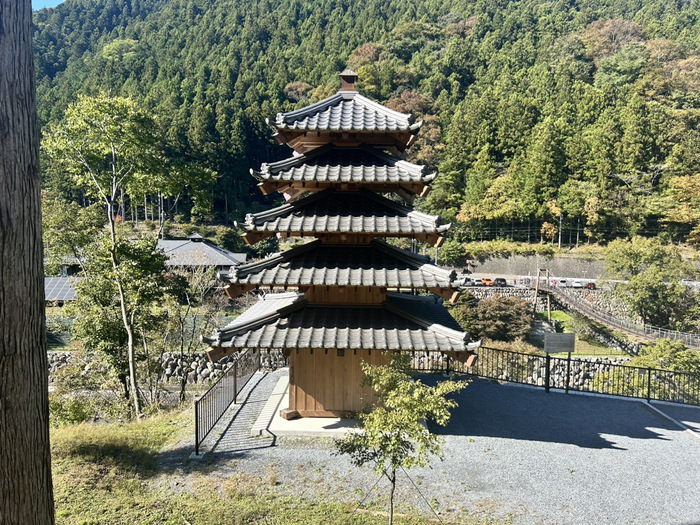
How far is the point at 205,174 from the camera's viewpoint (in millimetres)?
17062

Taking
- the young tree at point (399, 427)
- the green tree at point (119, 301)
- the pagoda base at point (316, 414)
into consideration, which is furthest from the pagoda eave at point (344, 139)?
the green tree at point (119, 301)

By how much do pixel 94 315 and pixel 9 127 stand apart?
1475 cm

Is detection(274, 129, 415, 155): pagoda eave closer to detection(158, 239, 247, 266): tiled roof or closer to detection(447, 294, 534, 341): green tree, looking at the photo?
detection(447, 294, 534, 341): green tree

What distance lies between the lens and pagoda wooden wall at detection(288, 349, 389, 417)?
30.4 ft

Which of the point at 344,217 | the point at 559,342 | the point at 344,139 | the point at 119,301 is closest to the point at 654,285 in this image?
the point at 559,342

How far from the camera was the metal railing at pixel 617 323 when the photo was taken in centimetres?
2823

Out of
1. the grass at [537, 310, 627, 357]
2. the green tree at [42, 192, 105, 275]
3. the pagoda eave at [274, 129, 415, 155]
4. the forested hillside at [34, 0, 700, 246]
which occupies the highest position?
the forested hillside at [34, 0, 700, 246]

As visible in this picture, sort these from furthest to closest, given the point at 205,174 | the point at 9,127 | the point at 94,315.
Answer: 1. the point at 205,174
2. the point at 94,315
3. the point at 9,127

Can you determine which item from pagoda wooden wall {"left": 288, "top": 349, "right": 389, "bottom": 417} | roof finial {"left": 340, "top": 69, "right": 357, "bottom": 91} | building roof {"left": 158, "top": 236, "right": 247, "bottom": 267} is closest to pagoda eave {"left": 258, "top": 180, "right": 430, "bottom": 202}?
roof finial {"left": 340, "top": 69, "right": 357, "bottom": 91}

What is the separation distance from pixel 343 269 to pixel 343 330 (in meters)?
1.24

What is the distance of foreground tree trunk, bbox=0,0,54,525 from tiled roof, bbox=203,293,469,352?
17.9ft

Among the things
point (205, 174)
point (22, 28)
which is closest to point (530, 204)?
point (205, 174)

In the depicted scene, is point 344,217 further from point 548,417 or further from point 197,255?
point 197,255

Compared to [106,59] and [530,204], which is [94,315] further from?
[106,59]
